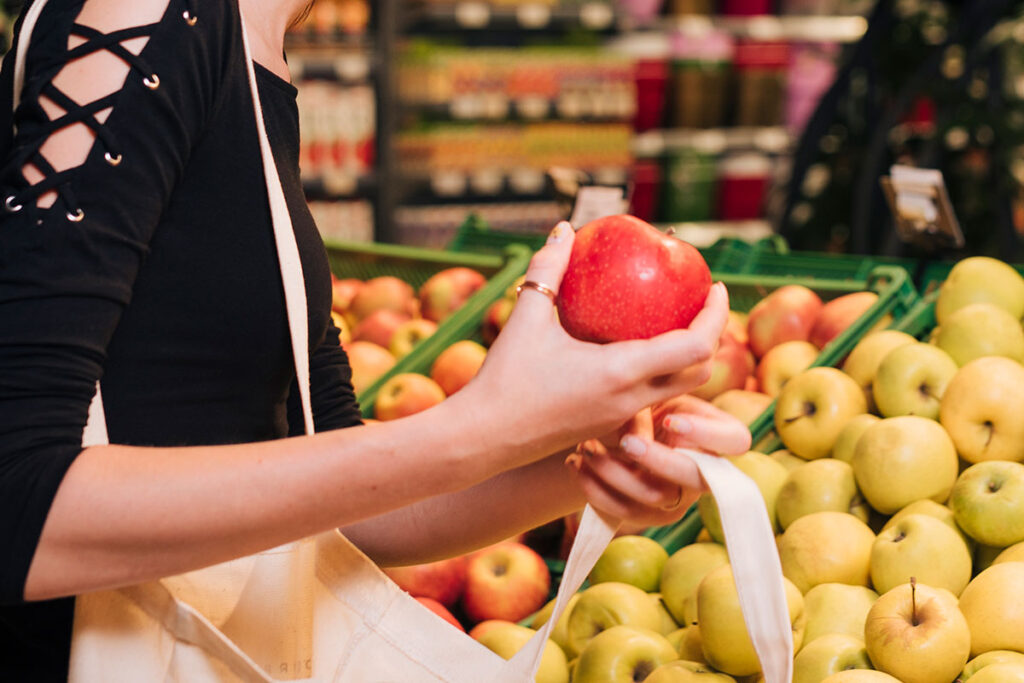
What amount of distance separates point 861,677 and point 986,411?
22.4 inches

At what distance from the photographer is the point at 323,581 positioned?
3.20ft

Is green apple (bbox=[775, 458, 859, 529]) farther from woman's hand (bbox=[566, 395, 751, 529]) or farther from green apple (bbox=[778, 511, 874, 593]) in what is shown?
woman's hand (bbox=[566, 395, 751, 529])

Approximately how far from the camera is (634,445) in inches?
34.1

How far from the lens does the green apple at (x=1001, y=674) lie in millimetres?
1061

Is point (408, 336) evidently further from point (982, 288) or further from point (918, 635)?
point (918, 635)

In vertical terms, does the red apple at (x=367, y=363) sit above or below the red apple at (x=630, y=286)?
below

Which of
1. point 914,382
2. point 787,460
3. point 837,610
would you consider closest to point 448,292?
point 787,460

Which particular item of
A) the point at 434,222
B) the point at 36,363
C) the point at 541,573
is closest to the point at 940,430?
the point at 541,573

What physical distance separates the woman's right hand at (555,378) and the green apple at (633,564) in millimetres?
823

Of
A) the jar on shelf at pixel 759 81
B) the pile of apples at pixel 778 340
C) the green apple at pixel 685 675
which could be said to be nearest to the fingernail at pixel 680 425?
the green apple at pixel 685 675

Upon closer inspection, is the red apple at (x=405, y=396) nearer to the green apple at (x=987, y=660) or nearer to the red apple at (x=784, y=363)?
the red apple at (x=784, y=363)

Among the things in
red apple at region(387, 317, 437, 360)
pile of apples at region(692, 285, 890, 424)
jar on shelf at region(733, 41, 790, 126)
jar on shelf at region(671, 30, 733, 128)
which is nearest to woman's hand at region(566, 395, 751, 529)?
pile of apples at region(692, 285, 890, 424)

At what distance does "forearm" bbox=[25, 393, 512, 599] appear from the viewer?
0.70 m

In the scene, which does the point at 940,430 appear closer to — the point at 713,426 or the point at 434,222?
the point at 713,426
